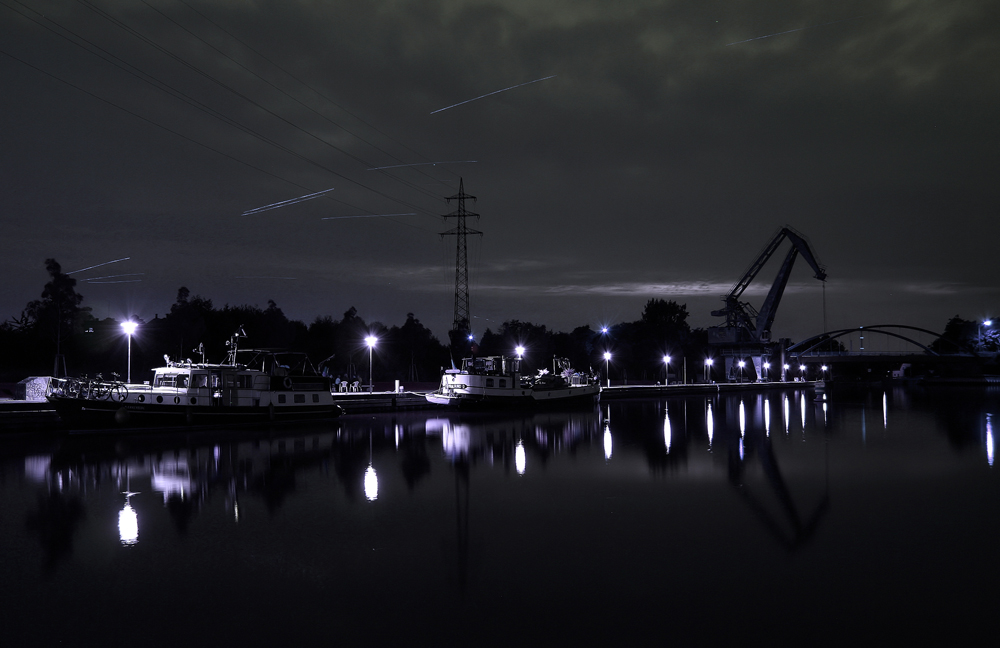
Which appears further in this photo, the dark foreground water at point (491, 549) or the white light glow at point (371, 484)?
the white light glow at point (371, 484)

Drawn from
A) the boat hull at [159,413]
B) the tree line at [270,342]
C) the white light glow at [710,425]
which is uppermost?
the tree line at [270,342]

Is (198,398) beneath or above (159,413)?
above

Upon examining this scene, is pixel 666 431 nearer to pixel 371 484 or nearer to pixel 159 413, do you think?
pixel 371 484

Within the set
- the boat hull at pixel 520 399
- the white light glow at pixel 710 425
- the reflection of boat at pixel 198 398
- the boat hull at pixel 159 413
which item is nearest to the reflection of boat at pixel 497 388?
the boat hull at pixel 520 399

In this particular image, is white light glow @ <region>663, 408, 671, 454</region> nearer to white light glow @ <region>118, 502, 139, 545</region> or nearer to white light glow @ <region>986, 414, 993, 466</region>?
white light glow @ <region>986, 414, 993, 466</region>

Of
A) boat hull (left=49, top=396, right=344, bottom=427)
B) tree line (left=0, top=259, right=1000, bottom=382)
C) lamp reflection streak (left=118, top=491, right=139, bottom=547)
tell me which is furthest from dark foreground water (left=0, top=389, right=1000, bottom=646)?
tree line (left=0, top=259, right=1000, bottom=382)

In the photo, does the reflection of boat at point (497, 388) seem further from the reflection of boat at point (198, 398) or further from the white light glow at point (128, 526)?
the white light glow at point (128, 526)

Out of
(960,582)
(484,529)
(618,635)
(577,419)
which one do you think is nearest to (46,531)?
(484,529)

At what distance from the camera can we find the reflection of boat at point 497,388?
61.0 m

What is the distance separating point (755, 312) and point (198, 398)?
5686 inches

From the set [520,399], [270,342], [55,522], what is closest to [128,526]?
[55,522]

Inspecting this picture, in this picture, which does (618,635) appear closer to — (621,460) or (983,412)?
(621,460)

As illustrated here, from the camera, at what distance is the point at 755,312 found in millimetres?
159000

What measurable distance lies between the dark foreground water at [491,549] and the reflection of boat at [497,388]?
30585 millimetres
